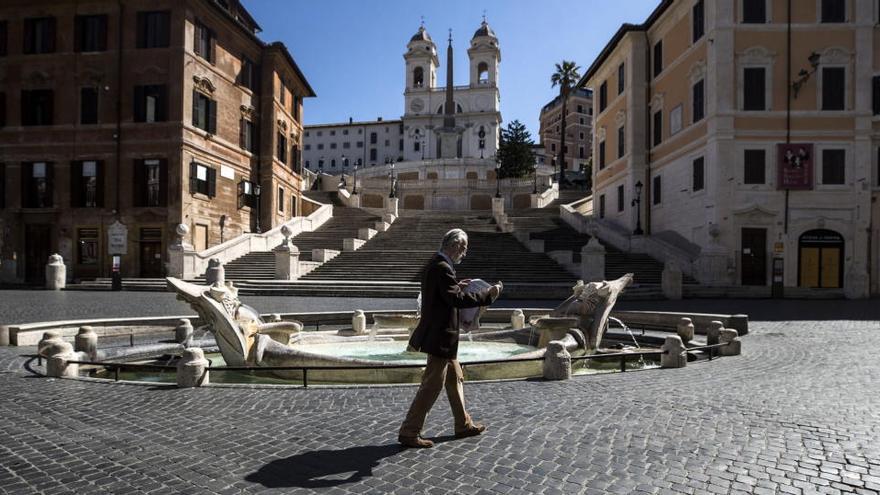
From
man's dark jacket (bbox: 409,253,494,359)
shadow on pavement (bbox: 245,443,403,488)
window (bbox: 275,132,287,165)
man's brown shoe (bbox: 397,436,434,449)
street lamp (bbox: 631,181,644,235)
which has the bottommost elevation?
shadow on pavement (bbox: 245,443,403,488)

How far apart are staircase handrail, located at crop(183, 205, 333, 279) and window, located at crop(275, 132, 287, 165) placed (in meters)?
5.05

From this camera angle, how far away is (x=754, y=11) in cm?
2667

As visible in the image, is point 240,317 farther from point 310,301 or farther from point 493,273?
point 493,273

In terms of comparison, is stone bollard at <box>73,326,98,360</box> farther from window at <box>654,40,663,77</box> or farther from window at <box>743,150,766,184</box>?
window at <box>654,40,663,77</box>

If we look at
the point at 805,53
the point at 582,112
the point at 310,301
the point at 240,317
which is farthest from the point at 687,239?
the point at 582,112

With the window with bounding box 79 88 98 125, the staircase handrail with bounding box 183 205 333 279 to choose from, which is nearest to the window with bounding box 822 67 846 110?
the staircase handrail with bounding box 183 205 333 279

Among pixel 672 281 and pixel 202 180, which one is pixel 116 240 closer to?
pixel 202 180

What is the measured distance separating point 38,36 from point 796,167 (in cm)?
3956

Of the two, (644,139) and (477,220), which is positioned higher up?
(644,139)

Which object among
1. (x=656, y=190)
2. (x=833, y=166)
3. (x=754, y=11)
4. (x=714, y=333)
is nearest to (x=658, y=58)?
(x=754, y=11)

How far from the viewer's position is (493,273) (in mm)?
25547

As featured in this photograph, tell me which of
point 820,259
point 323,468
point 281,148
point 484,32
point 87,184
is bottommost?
point 323,468

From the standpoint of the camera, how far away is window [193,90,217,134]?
31156 mm

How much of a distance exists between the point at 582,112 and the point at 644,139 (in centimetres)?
7912
